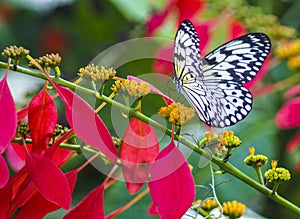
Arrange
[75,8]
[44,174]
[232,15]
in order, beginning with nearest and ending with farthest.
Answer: [44,174] → [232,15] → [75,8]

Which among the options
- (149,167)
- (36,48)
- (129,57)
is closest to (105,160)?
(149,167)

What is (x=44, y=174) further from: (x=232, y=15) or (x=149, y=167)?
(x=232, y=15)

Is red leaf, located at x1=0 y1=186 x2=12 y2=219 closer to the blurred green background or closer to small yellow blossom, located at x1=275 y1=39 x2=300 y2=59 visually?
the blurred green background

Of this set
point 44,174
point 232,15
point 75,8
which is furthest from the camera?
point 75,8

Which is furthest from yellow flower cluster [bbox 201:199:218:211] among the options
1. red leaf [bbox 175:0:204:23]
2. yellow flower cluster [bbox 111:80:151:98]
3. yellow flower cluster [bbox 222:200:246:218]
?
red leaf [bbox 175:0:204:23]

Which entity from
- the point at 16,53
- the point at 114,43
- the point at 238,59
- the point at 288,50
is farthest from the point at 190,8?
the point at 16,53

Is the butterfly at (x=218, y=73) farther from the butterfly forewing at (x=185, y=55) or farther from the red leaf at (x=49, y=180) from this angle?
the red leaf at (x=49, y=180)

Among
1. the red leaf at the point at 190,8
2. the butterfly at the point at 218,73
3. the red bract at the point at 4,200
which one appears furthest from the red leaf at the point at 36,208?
the red leaf at the point at 190,8
